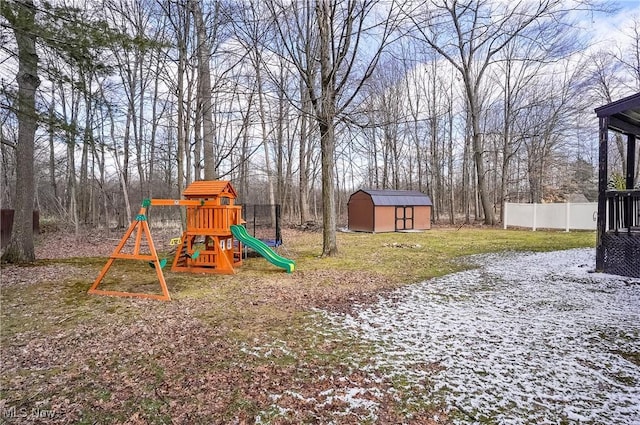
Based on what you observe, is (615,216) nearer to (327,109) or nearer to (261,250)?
(327,109)

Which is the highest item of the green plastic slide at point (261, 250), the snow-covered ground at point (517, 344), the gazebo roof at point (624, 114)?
the gazebo roof at point (624, 114)

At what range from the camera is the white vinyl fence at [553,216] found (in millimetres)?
16531

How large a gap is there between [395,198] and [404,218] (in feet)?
4.01

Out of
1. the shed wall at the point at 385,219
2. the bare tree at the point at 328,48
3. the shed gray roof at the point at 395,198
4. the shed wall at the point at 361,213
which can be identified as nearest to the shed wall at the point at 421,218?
the shed gray roof at the point at 395,198

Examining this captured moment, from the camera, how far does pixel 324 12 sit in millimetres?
8164

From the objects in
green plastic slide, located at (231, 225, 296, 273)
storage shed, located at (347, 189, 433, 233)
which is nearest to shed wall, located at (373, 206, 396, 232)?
storage shed, located at (347, 189, 433, 233)

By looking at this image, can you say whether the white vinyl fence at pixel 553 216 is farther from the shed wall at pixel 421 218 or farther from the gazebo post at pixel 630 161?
the gazebo post at pixel 630 161

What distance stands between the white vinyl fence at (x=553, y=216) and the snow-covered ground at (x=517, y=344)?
42.1ft

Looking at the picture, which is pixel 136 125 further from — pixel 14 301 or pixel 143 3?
pixel 14 301

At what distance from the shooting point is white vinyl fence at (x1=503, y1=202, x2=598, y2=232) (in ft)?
54.2

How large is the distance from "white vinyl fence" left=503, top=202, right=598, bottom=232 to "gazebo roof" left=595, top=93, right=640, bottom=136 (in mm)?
10423

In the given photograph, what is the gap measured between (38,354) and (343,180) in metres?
30.1

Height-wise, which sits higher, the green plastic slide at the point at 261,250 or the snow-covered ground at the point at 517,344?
the green plastic slide at the point at 261,250

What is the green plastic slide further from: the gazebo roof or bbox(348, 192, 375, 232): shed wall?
bbox(348, 192, 375, 232): shed wall
